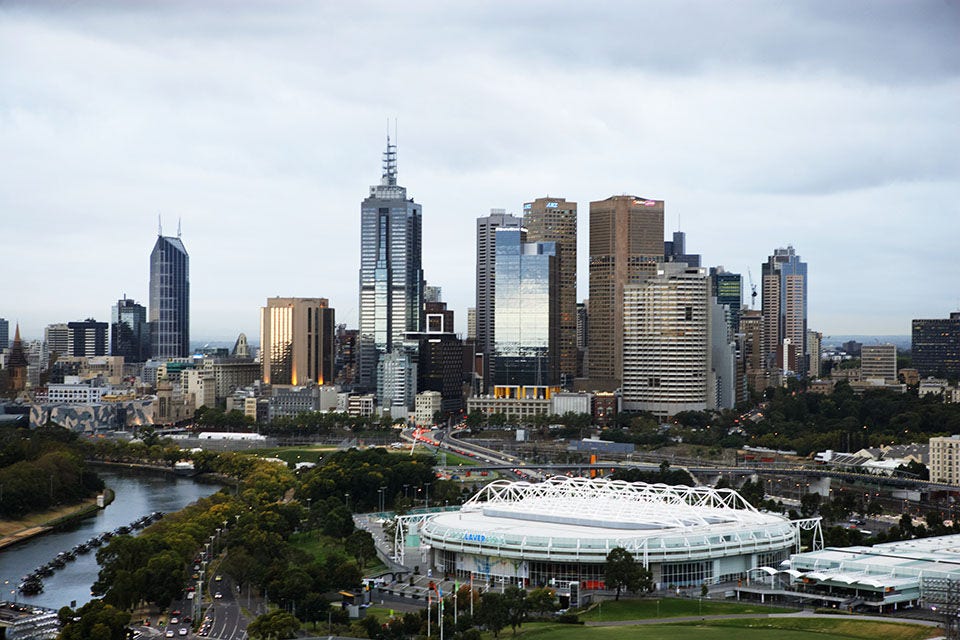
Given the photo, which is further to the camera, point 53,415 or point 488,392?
point 488,392

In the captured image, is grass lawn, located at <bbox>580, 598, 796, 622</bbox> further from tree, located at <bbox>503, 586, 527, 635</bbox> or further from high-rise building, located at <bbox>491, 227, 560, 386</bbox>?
high-rise building, located at <bbox>491, 227, 560, 386</bbox>

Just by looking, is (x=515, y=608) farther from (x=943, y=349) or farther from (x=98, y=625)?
(x=943, y=349)

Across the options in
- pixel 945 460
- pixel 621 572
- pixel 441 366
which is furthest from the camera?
pixel 441 366

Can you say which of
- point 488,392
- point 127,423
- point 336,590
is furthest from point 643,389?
point 336,590

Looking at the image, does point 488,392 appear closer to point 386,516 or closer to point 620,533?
point 386,516

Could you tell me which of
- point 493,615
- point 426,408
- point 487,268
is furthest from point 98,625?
point 487,268

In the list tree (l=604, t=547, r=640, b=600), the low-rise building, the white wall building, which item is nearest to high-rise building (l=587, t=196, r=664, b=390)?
the white wall building
